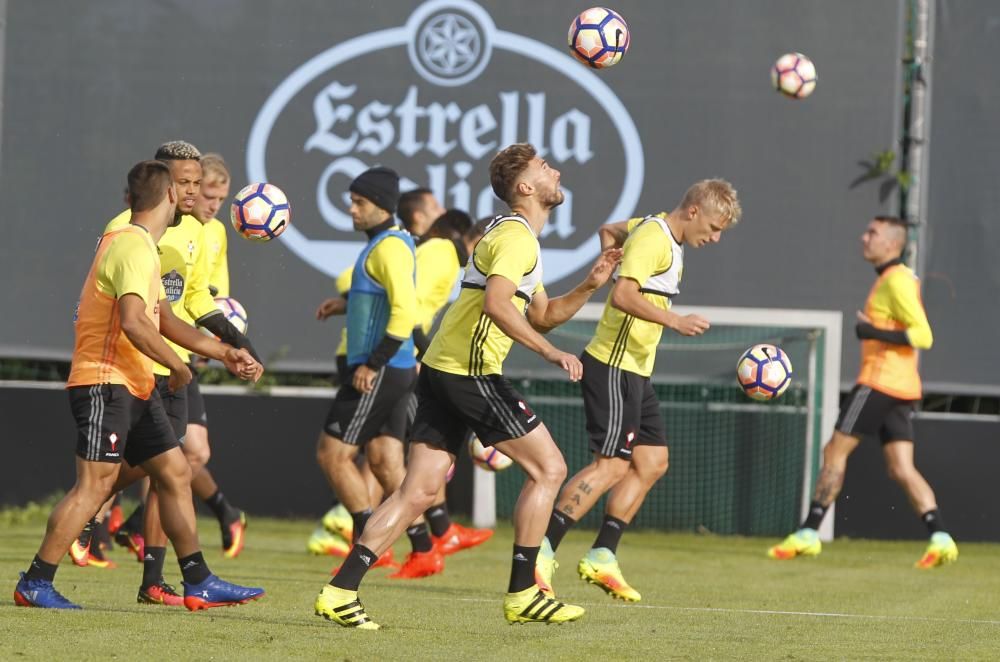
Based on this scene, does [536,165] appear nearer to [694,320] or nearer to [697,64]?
[694,320]

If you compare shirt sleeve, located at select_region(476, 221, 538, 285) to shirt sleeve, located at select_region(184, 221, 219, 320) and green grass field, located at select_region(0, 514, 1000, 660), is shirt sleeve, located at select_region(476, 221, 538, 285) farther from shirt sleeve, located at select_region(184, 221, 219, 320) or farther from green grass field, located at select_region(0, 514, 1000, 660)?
shirt sleeve, located at select_region(184, 221, 219, 320)

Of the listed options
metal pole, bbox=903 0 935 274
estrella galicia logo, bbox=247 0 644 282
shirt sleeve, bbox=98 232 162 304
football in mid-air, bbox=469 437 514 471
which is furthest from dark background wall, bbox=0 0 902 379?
shirt sleeve, bbox=98 232 162 304

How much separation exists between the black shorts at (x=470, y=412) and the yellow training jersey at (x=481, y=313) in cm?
6

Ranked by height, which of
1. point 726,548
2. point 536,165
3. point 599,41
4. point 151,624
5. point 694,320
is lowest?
point 726,548

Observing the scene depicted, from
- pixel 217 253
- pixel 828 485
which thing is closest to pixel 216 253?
pixel 217 253

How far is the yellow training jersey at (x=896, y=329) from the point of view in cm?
1155

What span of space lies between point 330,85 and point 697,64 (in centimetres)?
309

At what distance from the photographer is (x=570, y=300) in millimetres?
7477

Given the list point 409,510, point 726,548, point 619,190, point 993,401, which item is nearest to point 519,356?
point 619,190

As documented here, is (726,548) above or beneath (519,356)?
beneath

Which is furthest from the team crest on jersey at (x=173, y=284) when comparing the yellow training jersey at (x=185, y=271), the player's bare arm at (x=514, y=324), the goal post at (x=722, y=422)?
the goal post at (x=722, y=422)

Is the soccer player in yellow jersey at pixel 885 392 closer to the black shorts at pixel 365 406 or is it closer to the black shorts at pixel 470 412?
the black shorts at pixel 365 406

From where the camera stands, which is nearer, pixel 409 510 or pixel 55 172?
pixel 409 510

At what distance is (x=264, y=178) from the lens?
13.5 meters
